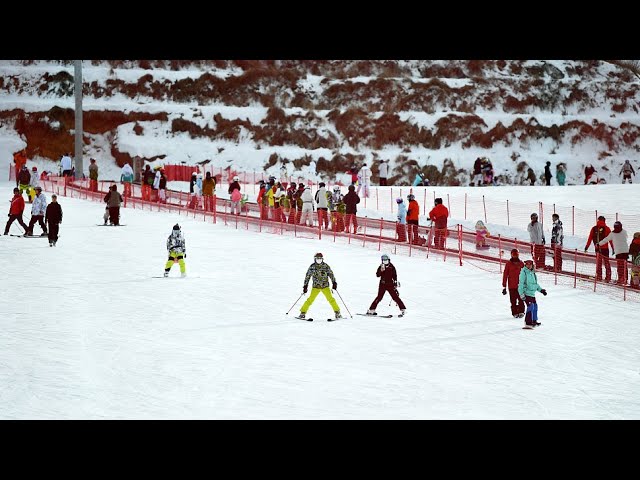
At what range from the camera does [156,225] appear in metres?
32.0

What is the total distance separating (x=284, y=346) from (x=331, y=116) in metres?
50.3

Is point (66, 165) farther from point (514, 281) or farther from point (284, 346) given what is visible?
point (284, 346)

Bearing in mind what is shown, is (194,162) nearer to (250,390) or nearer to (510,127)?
(510,127)

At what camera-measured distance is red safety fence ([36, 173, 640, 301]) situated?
2324cm

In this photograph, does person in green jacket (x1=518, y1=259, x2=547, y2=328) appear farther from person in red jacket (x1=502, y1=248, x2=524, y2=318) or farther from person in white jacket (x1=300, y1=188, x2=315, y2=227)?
person in white jacket (x1=300, y1=188, x2=315, y2=227)

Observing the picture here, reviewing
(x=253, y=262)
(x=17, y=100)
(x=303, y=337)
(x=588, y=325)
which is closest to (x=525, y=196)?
(x=253, y=262)

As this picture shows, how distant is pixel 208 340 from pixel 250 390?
3325mm

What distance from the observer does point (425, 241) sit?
2802 centimetres

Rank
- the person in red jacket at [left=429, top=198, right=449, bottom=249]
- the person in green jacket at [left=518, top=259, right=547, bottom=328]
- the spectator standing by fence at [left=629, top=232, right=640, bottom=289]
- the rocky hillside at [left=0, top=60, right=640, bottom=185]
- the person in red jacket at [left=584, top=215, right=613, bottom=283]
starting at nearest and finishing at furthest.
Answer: the person in green jacket at [left=518, top=259, right=547, bottom=328] → the spectator standing by fence at [left=629, top=232, right=640, bottom=289] → the person in red jacket at [left=584, top=215, right=613, bottom=283] → the person in red jacket at [left=429, top=198, right=449, bottom=249] → the rocky hillside at [left=0, top=60, right=640, bottom=185]

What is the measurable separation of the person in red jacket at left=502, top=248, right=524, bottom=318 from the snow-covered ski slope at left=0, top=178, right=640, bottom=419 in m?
0.42

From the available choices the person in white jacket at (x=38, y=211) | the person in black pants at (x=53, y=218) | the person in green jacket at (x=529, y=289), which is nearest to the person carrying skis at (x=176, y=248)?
the person in black pants at (x=53, y=218)

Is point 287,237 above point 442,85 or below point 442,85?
below

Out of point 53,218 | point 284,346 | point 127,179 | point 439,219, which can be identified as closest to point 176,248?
point 53,218

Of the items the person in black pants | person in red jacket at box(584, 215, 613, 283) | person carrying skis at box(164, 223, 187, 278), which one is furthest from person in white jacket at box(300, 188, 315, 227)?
person in red jacket at box(584, 215, 613, 283)
